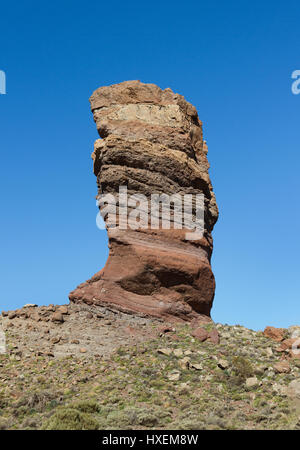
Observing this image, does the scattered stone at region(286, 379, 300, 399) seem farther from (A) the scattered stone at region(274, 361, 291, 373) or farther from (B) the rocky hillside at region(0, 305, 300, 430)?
(A) the scattered stone at region(274, 361, 291, 373)

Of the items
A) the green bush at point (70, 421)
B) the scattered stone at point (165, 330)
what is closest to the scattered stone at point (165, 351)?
the scattered stone at point (165, 330)

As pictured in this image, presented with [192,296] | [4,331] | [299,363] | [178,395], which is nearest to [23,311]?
[4,331]

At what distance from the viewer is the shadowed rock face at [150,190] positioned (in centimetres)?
2614

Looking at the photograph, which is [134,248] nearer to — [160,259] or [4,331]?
[160,259]

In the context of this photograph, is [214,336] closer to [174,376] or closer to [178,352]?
[178,352]

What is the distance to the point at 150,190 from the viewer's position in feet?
91.0

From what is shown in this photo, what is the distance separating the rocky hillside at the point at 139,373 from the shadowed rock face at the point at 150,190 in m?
1.42

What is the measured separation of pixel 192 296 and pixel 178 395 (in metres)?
8.42

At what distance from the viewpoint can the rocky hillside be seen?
16844 mm

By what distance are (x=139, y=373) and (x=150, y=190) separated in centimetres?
1139

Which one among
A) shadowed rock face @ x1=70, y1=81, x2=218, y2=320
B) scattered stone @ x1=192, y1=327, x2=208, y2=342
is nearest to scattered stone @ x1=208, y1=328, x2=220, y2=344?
scattered stone @ x1=192, y1=327, x2=208, y2=342

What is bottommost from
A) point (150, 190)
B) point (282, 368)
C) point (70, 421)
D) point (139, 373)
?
point (70, 421)

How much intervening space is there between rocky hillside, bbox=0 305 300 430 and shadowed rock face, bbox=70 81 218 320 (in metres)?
1.42

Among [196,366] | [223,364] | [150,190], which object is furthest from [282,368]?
[150,190]
